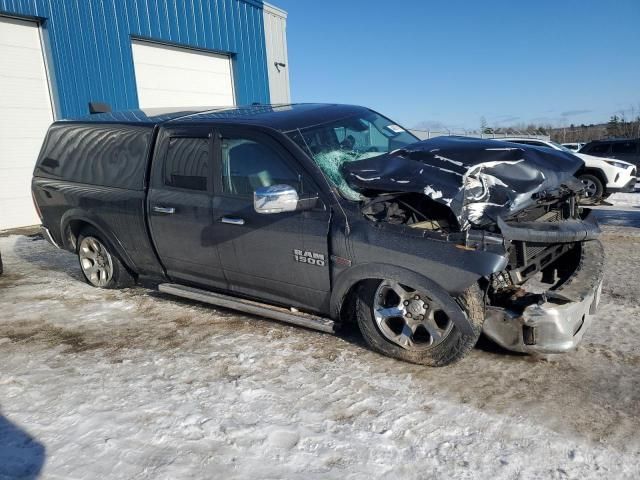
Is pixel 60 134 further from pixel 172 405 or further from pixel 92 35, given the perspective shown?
pixel 92 35

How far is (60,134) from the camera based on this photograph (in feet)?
17.7

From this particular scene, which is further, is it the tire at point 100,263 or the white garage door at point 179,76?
the white garage door at point 179,76

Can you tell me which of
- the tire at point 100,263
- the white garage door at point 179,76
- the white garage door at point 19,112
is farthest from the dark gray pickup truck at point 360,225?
the white garage door at point 179,76

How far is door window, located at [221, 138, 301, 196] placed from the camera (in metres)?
3.67

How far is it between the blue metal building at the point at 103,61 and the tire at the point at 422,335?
31.3 ft

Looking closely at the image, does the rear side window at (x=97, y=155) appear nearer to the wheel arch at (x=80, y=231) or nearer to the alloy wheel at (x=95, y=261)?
the wheel arch at (x=80, y=231)

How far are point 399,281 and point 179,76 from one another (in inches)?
456

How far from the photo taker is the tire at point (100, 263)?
203 inches

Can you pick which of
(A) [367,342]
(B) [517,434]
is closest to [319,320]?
(A) [367,342]

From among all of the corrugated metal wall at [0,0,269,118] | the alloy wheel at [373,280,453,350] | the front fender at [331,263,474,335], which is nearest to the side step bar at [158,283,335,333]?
the front fender at [331,263,474,335]

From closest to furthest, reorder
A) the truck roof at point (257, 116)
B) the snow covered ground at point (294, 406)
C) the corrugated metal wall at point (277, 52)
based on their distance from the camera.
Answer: the snow covered ground at point (294, 406)
the truck roof at point (257, 116)
the corrugated metal wall at point (277, 52)

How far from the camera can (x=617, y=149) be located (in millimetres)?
14945

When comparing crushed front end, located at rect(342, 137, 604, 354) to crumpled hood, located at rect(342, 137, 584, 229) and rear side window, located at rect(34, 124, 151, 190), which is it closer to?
crumpled hood, located at rect(342, 137, 584, 229)

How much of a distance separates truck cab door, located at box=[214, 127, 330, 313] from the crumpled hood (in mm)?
431
